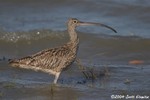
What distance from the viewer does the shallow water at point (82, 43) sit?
37.4 feet

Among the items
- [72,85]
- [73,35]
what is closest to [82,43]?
[73,35]

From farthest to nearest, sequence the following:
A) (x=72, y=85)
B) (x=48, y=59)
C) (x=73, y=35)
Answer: (x=73, y=35) < (x=48, y=59) < (x=72, y=85)

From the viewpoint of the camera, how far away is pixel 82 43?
16078 mm

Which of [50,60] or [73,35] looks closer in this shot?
[50,60]

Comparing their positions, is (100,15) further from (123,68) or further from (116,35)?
(123,68)

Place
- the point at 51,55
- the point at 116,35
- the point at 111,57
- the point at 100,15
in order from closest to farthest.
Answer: the point at 51,55, the point at 111,57, the point at 116,35, the point at 100,15

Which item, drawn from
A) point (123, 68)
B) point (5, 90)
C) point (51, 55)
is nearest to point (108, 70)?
point (123, 68)

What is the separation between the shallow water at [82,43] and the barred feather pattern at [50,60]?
0.30 metres

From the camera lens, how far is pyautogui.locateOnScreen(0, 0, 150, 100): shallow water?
1141cm

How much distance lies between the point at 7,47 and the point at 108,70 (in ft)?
10.9

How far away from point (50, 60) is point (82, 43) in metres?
4.13

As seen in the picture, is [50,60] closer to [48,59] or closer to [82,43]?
[48,59]

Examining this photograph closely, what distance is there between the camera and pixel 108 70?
1300cm

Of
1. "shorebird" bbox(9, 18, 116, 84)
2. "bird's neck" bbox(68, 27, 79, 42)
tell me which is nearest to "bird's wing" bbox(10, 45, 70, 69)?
"shorebird" bbox(9, 18, 116, 84)
